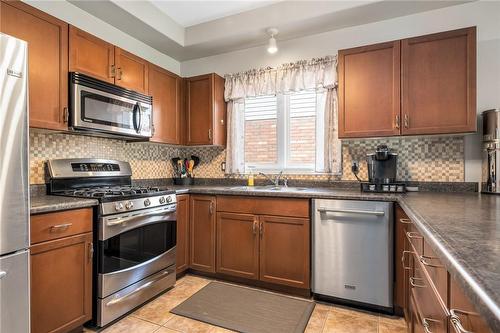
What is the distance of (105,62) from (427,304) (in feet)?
9.00

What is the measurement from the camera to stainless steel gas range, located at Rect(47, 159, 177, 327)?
6.16 ft

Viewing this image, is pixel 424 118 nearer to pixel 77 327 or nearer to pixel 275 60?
pixel 275 60

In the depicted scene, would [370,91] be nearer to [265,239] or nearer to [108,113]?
[265,239]

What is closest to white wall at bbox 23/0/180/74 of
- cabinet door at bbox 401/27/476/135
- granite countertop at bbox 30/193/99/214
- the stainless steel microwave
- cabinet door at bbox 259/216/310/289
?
the stainless steel microwave

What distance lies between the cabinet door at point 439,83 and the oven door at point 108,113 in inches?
91.6

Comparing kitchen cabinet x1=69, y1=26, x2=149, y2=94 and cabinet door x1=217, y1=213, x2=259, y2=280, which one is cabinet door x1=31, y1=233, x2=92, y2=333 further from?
kitchen cabinet x1=69, y1=26, x2=149, y2=94

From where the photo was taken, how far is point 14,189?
4.33 feet

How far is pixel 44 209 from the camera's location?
1557 mm

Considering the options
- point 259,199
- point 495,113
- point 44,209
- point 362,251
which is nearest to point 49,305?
point 44,209

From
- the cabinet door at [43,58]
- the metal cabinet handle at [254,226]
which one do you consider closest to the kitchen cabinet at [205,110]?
the metal cabinet handle at [254,226]

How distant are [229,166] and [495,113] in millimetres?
2459

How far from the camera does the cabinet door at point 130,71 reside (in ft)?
8.07

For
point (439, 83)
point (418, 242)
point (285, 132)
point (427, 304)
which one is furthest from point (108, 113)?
point (439, 83)

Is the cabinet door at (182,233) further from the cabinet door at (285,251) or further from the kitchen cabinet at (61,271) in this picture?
the kitchen cabinet at (61,271)
